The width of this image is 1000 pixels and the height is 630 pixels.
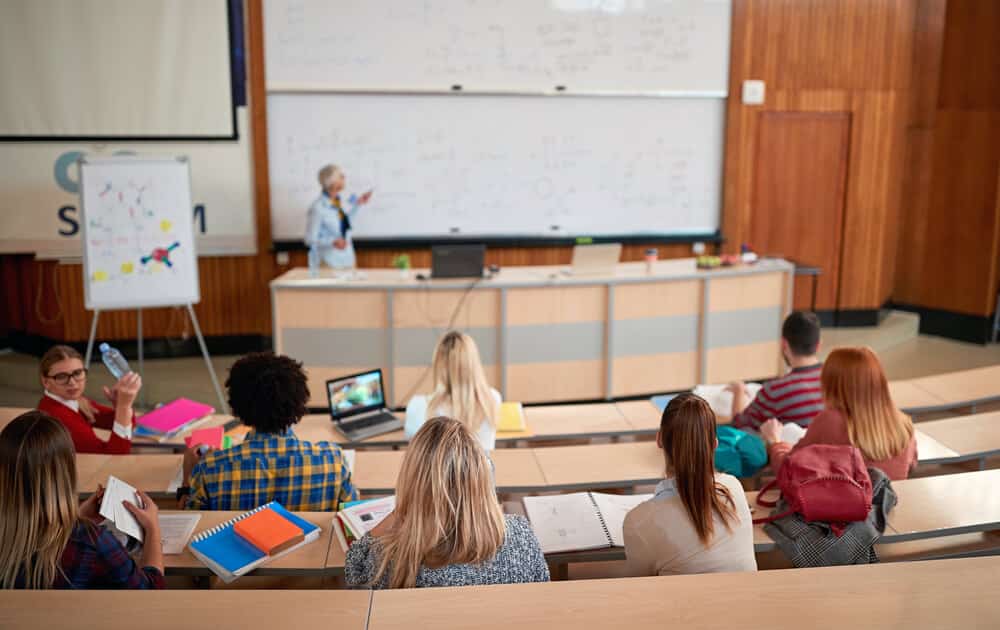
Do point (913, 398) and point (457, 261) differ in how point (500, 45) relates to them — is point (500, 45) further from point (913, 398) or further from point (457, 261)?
point (913, 398)

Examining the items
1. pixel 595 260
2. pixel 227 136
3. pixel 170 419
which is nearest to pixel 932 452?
pixel 595 260

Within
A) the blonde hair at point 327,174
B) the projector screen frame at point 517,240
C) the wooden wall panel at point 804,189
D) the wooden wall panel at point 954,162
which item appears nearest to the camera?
the blonde hair at point 327,174

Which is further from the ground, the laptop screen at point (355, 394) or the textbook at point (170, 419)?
the laptop screen at point (355, 394)

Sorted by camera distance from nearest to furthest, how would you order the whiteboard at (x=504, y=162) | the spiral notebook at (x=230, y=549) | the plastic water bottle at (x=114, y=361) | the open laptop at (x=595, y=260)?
the spiral notebook at (x=230, y=549) → the plastic water bottle at (x=114, y=361) → the open laptop at (x=595, y=260) → the whiteboard at (x=504, y=162)

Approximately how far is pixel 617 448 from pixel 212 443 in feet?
5.55

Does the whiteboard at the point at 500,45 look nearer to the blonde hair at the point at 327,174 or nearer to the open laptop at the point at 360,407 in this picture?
the blonde hair at the point at 327,174

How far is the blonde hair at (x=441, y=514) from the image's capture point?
2.01 metres

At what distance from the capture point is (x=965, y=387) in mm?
4562

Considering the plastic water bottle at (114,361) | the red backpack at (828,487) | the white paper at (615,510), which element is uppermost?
the plastic water bottle at (114,361)

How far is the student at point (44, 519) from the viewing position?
1975 millimetres

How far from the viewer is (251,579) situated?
284cm

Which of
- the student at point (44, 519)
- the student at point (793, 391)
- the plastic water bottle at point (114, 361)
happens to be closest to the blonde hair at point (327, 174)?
the plastic water bottle at point (114, 361)

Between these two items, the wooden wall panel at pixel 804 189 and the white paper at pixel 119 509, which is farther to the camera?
the wooden wall panel at pixel 804 189

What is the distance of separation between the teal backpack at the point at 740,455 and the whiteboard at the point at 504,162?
4.31 m
